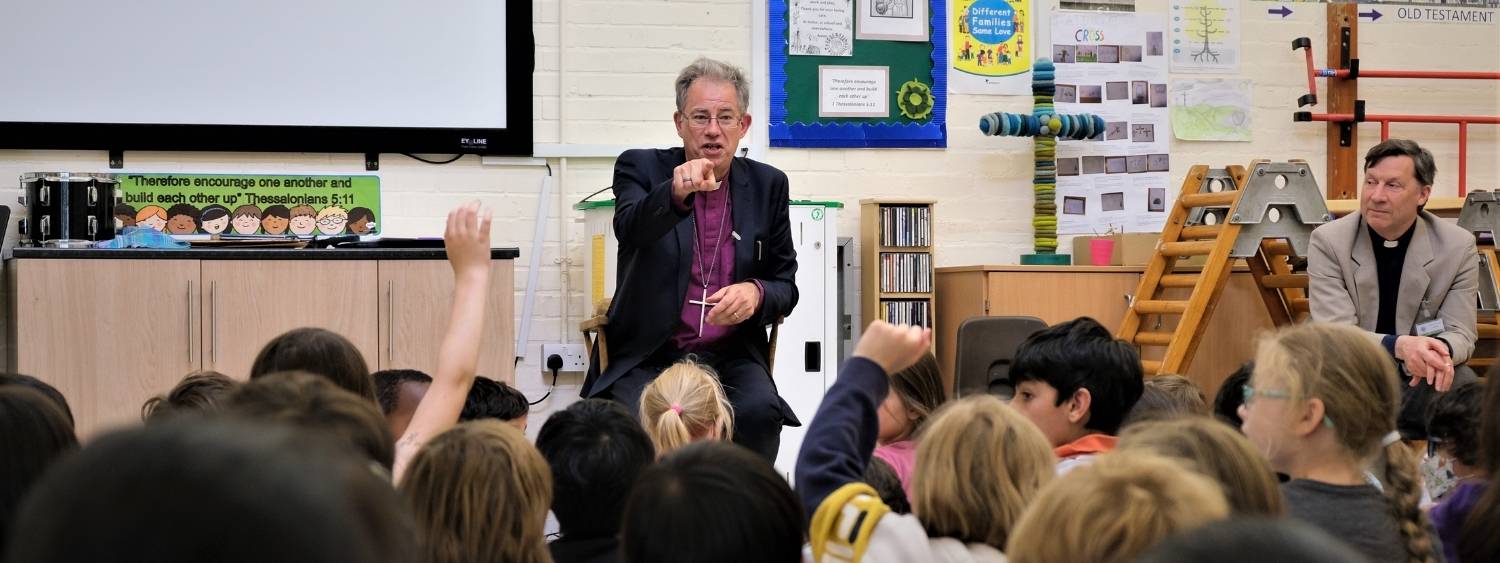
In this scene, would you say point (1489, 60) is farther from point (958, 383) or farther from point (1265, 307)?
point (958, 383)

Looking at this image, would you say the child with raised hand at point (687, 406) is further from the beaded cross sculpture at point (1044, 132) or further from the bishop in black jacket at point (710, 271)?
the beaded cross sculpture at point (1044, 132)

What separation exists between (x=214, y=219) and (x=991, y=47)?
9.88 feet

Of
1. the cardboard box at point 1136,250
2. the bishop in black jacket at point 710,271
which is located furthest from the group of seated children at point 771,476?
the cardboard box at point 1136,250

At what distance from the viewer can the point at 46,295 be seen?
14.1 feet

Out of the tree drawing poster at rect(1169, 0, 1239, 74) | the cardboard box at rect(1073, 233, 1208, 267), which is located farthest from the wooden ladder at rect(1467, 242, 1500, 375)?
the tree drawing poster at rect(1169, 0, 1239, 74)

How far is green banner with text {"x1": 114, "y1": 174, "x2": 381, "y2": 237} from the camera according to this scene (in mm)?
5012

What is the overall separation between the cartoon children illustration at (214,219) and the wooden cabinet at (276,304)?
680 mm

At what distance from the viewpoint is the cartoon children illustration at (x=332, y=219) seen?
5.15 metres

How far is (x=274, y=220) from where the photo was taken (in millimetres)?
5109

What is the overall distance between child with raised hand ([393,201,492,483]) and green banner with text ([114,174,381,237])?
3236 mm

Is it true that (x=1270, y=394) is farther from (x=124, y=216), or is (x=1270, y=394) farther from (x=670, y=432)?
(x=124, y=216)

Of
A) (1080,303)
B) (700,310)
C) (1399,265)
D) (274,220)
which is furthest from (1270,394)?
(274,220)

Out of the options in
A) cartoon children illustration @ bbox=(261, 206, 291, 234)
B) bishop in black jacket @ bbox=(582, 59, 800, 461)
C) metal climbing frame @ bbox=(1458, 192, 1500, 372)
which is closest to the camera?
bishop in black jacket @ bbox=(582, 59, 800, 461)

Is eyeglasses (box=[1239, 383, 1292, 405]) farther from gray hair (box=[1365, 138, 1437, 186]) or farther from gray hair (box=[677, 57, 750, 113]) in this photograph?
gray hair (box=[1365, 138, 1437, 186])
